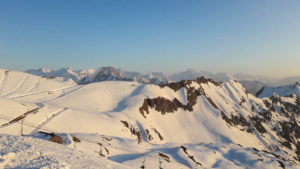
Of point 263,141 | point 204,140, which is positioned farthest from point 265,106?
point 204,140

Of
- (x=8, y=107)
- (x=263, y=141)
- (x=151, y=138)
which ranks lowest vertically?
(x=263, y=141)

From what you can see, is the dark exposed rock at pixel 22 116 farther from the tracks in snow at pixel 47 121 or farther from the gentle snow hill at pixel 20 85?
the gentle snow hill at pixel 20 85

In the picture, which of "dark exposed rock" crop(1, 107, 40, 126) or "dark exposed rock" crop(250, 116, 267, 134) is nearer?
"dark exposed rock" crop(1, 107, 40, 126)

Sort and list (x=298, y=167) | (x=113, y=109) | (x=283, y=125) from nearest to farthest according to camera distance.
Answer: (x=298, y=167), (x=113, y=109), (x=283, y=125)

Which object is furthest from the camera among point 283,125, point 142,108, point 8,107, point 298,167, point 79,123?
point 283,125

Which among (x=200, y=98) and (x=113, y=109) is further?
(x=200, y=98)

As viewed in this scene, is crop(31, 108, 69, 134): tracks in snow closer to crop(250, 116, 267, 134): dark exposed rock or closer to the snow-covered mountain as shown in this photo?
the snow-covered mountain

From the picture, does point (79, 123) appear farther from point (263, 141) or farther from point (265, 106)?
point (265, 106)

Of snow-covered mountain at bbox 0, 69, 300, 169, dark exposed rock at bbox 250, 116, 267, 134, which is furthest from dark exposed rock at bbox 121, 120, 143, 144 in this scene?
dark exposed rock at bbox 250, 116, 267, 134

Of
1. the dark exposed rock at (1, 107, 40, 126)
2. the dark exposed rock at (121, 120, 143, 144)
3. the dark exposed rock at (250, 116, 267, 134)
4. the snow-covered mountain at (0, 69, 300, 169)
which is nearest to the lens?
the snow-covered mountain at (0, 69, 300, 169)

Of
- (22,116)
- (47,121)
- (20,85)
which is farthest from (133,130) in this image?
(20,85)
